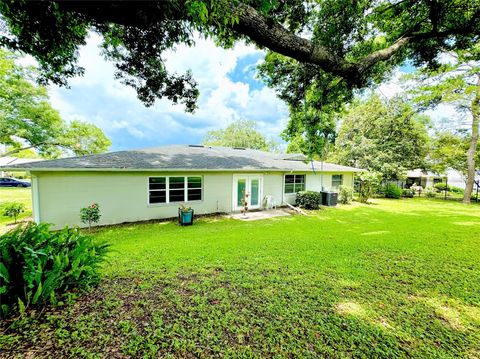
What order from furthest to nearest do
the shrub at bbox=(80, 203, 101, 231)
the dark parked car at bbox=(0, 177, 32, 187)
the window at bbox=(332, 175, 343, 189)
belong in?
the dark parked car at bbox=(0, 177, 32, 187) < the window at bbox=(332, 175, 343, 189) < the shrub at bbox=(80, 203, 101, 231)

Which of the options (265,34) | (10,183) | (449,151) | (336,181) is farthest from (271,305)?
(10,183)

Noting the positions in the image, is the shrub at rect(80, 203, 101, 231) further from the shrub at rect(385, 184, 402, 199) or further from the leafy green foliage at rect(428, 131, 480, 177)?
the leafy green foliage at rect(428, 131, 480, 177)

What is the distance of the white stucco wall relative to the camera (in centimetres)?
715

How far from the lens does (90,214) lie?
23.5 ft

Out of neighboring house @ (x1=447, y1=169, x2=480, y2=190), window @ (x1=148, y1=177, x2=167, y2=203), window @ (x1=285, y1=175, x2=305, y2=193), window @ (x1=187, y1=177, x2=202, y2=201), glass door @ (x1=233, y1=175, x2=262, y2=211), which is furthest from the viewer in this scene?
neighboring house @ (x1=447, y1=169, x2=480, y2=190)

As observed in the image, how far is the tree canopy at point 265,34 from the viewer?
12.0 feet

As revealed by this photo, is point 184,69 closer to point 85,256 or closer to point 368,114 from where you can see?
point 85,256

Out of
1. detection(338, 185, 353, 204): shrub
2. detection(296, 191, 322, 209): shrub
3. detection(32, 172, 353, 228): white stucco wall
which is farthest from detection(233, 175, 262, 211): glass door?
detection(338, 185, 353, 204): shrub

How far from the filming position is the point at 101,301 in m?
2.60

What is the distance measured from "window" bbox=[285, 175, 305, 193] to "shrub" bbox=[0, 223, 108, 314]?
455 inches

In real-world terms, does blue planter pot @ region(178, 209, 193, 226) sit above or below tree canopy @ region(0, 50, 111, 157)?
below

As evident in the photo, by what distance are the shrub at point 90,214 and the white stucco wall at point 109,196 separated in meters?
0.58

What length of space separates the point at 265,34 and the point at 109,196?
323 inches

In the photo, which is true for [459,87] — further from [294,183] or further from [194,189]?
[194,189]
